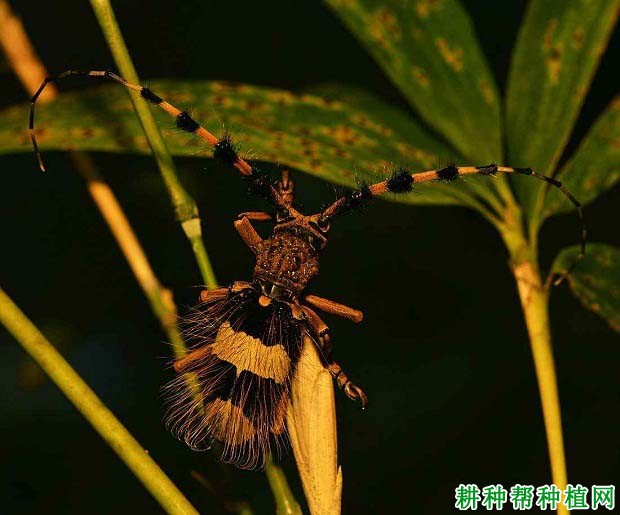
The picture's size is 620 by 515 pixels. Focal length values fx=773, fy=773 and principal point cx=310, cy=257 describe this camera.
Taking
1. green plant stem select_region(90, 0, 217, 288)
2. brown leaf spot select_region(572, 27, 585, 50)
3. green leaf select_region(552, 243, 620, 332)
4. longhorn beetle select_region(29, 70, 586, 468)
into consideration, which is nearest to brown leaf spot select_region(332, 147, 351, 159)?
longhorn beetle select_region(29, 70, 586, 468)

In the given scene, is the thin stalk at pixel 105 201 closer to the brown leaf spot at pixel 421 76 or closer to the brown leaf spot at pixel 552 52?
the brown leaf spot at pixel 421 76

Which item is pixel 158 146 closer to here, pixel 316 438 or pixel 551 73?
pixel 316 438

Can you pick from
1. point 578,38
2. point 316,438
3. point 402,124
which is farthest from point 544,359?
point 578,38

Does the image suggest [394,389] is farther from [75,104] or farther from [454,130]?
[75,104]

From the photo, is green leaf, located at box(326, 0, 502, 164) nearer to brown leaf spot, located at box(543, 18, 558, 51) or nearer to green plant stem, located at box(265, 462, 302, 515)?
brown leaf spot, located at box(543, 18, 558, 51)

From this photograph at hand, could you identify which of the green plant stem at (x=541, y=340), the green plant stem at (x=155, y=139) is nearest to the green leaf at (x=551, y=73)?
the green plant stem at (x=541, y=340)
